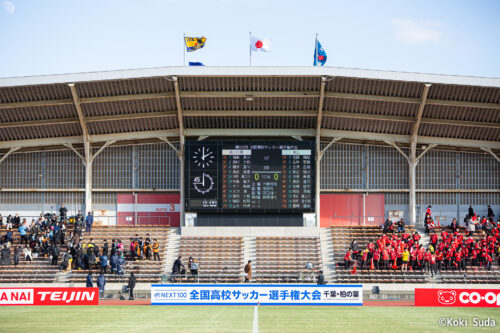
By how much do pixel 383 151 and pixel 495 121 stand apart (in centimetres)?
713

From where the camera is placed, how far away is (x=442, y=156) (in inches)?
1821

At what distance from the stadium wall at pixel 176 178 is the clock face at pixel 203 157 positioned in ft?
14.3

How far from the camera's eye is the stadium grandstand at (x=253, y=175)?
129 feet

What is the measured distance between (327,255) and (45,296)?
17150 millimetres

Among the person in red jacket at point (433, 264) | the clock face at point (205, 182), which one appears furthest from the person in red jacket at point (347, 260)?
the clock face at point (205, 182)

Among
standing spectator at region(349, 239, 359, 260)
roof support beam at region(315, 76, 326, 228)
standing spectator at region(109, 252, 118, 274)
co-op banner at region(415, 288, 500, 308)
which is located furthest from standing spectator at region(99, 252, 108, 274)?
co-op banner at region(415, 288, 500, 308)

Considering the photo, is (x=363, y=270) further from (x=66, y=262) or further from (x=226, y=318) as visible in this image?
(x=66, y=262)

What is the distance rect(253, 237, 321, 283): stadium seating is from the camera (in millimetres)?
38688

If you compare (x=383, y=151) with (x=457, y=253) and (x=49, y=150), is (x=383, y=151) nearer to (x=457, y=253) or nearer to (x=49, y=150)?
(x=457, y=253)

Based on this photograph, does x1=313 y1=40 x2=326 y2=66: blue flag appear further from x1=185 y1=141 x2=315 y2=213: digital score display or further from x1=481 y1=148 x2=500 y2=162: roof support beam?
x1=481 y1=148 x2=500 y2=162: roof support beam

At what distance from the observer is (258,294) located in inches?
1201

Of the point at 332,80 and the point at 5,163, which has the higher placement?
the point at 332,80

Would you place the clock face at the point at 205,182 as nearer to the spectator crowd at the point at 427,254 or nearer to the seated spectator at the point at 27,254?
the spectator crowd at the point at 427,254

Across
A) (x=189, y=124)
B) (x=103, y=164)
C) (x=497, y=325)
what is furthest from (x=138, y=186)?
(x=497, y=325)
